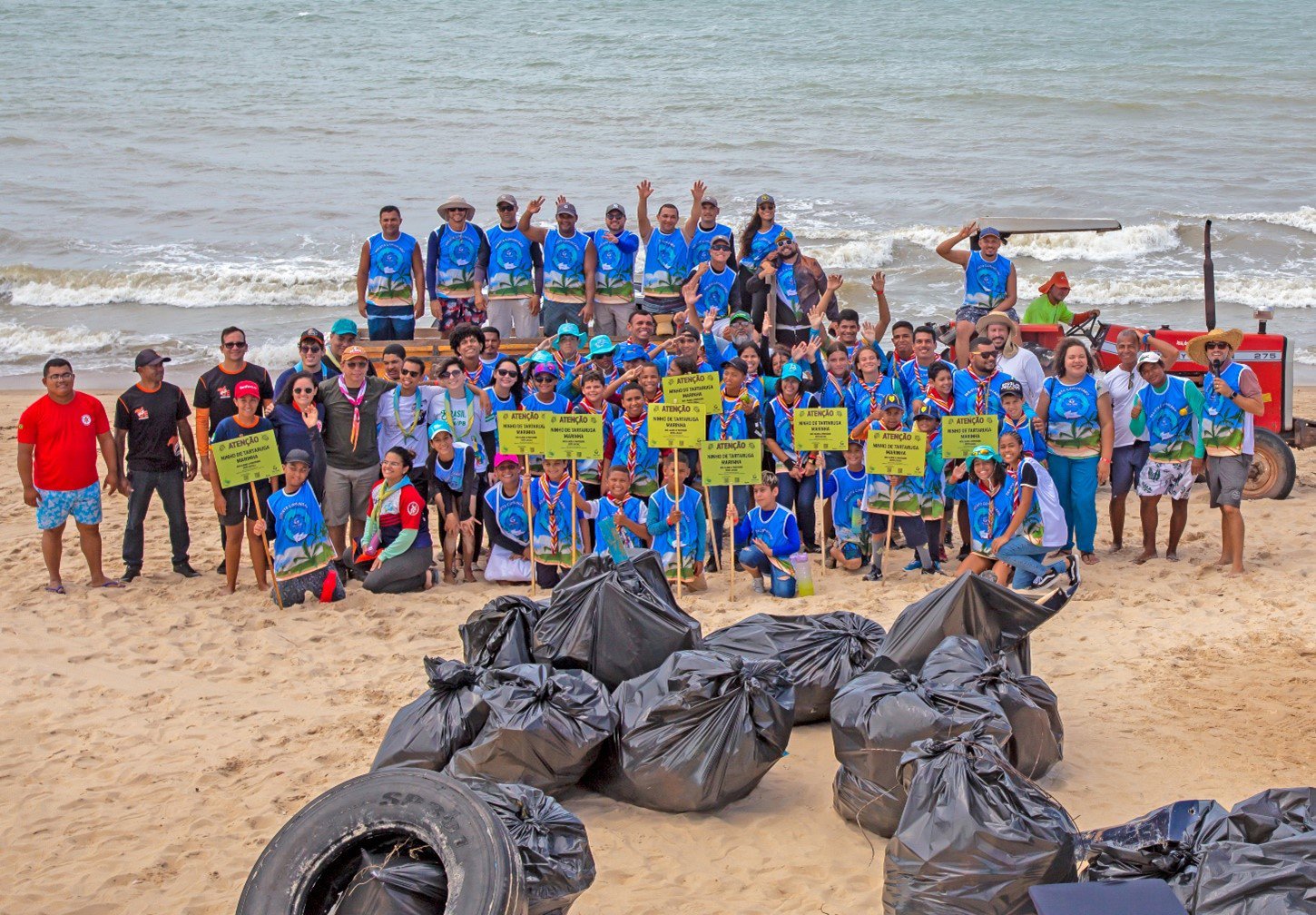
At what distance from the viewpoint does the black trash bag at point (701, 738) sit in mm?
5691

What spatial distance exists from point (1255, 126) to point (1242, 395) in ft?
89.2

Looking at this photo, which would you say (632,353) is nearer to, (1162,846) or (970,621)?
(970,621)

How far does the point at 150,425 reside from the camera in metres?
9.30

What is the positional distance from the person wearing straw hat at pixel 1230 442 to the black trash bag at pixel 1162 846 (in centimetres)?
490

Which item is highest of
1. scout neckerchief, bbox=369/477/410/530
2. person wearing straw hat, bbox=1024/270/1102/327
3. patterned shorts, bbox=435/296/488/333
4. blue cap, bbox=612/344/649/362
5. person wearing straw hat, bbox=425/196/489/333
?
person wearing straw hat, bbox=425/196/489/333

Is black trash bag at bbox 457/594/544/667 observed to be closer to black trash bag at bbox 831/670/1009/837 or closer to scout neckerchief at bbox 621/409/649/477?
black trash bag at bbox 831/670/1009/837

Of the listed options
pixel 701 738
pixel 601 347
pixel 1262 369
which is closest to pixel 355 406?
pixel 601 347

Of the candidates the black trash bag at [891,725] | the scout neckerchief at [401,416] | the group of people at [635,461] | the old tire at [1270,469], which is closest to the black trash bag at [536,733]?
the black trash bag at [891,725]

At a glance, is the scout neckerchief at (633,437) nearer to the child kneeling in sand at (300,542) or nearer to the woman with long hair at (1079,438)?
the child kneeling in sand at (300,542)

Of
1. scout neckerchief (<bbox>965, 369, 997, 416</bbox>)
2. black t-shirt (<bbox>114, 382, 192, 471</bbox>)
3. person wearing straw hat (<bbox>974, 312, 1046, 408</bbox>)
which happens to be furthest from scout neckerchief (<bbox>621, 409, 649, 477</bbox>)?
black t-shirt (<bbox>114, 382, 192, 471</bbox>)

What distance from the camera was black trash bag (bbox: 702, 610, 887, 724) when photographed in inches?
257

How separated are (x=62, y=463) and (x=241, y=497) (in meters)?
1.29

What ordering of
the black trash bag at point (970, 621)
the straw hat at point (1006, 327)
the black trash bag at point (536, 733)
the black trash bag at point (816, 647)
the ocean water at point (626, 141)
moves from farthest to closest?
the ocean water at point (626, 141) → the straw hat at point (1006, 327) → the black trash bag at point (816, 647) → the black trash bag at point (970, 621) → the black trash bag at point (536, 733)

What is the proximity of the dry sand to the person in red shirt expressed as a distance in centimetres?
35
